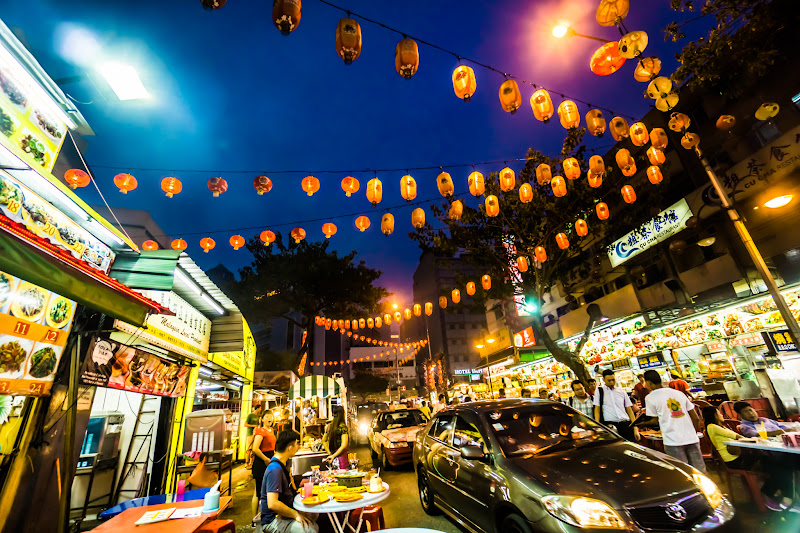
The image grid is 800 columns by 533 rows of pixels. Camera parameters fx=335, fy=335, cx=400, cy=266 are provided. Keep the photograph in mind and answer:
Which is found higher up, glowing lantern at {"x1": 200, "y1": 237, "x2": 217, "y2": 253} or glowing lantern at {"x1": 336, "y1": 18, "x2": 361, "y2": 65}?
glowing lantern at {"x1": 200, "y1": 237, "x2": 217, "y2": 253}

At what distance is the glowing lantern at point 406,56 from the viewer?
5.93 m

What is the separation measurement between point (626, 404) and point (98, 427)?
11.8 metres

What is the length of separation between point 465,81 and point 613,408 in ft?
24.9

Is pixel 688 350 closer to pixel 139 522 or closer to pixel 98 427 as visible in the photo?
pixel 139 522

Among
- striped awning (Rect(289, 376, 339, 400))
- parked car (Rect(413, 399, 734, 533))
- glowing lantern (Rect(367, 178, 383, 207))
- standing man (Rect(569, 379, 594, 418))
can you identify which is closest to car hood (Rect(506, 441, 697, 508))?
parked car (Rect(413, 399, 734, 533))

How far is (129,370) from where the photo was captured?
662 cm

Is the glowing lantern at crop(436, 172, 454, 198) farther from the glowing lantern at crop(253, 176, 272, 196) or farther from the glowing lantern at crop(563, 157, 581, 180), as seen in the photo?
the glowing lantern at crop(253, 176, 272, 196)

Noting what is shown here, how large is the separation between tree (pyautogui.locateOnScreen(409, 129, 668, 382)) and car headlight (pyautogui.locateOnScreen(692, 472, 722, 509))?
10.4m

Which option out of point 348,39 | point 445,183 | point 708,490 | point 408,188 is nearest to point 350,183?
point 408,188

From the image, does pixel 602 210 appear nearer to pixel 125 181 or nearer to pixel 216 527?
pixel 216 527

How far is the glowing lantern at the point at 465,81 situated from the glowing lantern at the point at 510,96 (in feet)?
2.25

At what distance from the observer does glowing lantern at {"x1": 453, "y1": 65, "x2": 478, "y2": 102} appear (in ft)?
23.0

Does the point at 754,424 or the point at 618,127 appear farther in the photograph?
the point at 618,127

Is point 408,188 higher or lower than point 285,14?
higher
